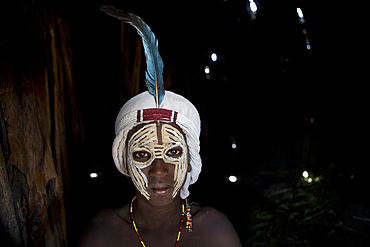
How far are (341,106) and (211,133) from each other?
1880 mm

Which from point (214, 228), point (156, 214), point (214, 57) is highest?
point (214, 57)

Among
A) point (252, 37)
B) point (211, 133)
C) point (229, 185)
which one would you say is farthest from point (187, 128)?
point (252, 37)

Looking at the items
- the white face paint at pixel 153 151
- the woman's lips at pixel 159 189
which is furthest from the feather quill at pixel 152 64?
the woman's lips at pixel 159 189

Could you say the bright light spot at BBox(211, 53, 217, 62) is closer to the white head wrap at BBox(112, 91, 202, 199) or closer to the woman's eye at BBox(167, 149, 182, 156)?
the white head wrap at BBox(112, 91, 202, 199)

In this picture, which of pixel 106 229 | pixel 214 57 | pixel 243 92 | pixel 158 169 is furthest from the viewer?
pixel 243 92

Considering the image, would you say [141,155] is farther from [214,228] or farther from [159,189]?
[214,228]

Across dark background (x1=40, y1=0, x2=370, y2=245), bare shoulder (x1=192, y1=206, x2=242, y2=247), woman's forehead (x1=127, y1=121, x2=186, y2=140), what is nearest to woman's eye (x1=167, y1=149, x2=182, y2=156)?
woman's forehead (x1=127, y1=121, x2=186, y2=140)

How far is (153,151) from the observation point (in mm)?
1509

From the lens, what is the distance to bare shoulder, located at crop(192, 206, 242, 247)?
1625mm

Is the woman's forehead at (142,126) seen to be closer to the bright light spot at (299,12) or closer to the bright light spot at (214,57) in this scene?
the bright light spot at (214,57)

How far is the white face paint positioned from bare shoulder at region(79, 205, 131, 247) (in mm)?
Result: 280

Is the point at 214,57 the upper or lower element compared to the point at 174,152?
upper

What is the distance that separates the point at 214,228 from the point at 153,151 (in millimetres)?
623

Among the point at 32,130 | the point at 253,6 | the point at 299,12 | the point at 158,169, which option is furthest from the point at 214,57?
the point at 32,130
